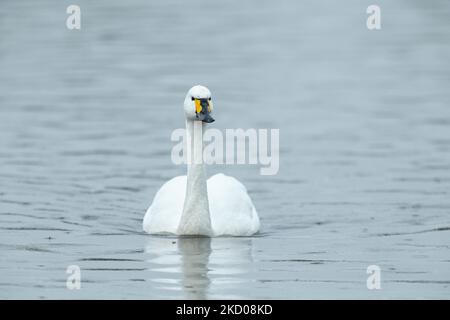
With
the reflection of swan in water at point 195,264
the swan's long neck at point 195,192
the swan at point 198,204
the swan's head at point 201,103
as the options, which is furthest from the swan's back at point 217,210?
the swan's head at point 201,103

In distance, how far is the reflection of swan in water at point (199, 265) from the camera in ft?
39.1

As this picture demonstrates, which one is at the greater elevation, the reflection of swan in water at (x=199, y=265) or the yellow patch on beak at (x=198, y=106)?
the yellow patch on beak at (x=198, y=106)

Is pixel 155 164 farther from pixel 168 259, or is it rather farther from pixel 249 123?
pixel 168 259

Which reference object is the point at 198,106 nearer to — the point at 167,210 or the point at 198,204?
the point at 198,204

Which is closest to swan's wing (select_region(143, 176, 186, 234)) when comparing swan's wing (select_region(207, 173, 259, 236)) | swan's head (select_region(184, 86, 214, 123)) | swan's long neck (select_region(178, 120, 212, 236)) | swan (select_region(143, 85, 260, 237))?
swan (select_region(143, 85, 260, 237))

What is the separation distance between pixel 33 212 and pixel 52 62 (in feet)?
40.5

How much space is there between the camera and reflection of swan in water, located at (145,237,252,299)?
11.9 m

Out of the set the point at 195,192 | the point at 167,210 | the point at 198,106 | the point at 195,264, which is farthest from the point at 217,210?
the point at 195,264

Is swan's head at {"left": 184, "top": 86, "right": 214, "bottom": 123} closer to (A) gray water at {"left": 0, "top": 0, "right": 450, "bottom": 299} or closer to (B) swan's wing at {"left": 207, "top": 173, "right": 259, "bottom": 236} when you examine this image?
(B) swan's wing at {"left": 207, "top": 173, "right": 259, "bottom": 236}

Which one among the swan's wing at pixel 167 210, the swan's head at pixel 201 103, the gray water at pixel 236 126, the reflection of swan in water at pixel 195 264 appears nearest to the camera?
the reflection of swan in water at pixel 195 264

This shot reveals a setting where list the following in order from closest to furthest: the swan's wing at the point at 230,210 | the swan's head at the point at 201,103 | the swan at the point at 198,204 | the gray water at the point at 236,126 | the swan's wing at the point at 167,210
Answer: the gray water at the point at 236,126 < the swan's head at the point at 201,103 < the swan at the point at 198,204 < the swan's wing at the point at 230,210 < the swan's wing at the point at 167,210

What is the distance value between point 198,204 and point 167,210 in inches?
25.0

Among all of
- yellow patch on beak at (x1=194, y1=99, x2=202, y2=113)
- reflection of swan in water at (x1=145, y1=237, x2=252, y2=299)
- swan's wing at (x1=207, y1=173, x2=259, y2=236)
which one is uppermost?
yellow patch on beak at (x1=194, y1=99, x2=202, y2=113)

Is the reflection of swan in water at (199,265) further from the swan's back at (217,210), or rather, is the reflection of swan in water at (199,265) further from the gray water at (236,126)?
the swan's back at (217,210)
